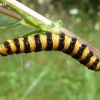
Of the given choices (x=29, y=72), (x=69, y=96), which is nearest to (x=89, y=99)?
(x=69, y=96)

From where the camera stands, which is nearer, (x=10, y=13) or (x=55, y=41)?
(x=10, y=13)

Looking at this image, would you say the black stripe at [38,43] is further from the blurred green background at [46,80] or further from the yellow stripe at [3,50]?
the blurred green background at [46,80]

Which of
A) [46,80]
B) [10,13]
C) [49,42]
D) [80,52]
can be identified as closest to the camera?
[10,13]

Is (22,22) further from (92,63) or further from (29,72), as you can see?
(29,72)

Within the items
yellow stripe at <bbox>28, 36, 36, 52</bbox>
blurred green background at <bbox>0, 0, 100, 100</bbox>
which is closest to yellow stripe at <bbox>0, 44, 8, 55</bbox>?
yellow stripe at <bbox>28, 36, 36, 52</bbox>

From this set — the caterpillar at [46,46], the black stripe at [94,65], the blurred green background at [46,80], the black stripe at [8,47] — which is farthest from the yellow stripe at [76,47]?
the blurred green background at [46,80]

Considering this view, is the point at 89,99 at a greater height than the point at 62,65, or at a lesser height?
greater

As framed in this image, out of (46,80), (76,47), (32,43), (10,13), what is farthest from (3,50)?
(46,80)

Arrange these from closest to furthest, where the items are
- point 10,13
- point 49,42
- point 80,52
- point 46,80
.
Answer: point 10,13 < point 49,42 < point 80,52 < point 46,80

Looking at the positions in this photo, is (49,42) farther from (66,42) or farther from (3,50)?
(3,50)
